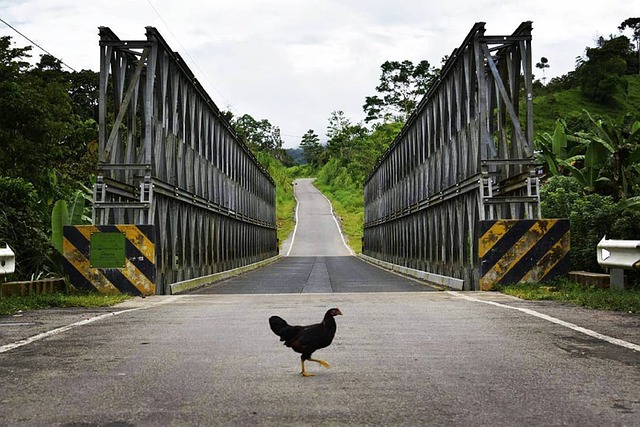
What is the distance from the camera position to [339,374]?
17.9 ft

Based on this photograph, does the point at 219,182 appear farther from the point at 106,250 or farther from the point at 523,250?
the point at 523,250

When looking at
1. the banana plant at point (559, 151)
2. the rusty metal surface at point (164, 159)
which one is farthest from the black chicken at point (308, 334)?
the banana plant at point (559, 151)

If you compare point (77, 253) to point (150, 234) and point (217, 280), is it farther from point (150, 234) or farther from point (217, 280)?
point (217, 280)

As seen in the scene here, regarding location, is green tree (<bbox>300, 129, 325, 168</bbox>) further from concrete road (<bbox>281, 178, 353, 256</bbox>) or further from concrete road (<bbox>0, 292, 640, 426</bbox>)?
concrete road (<bbox>0, 292, 640, 426</bbox>)

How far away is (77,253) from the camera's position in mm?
13734

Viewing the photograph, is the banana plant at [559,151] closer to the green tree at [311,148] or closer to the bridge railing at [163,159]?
the bridge railing at [163,159]

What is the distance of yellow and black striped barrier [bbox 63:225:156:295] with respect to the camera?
13711 millimetres

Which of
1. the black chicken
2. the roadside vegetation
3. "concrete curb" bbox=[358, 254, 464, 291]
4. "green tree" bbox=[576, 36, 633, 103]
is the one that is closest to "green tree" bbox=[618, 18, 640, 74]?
"green tree" bbox=[576, 36, 633, 103]

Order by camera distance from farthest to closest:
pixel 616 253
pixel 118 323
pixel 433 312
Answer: pixel 616 253, pixel 433 312, pixel 118 323

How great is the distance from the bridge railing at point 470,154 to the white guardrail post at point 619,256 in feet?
10.1

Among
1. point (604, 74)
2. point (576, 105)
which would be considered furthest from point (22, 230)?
point (604, 74)

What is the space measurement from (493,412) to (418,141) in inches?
898

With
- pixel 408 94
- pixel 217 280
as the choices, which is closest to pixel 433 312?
pixel 217 280

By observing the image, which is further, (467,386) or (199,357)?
(199,357)
